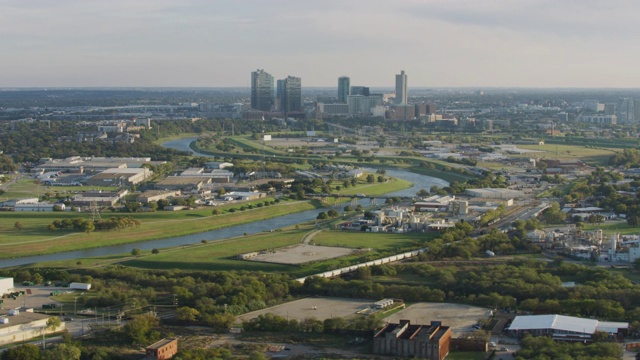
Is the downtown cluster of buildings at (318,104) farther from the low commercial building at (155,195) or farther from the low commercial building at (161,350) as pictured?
the low commercial building at (161,350)

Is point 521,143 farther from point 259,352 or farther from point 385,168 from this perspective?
Answer: point 259,352

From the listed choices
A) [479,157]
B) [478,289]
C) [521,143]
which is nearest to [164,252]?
[478,289]

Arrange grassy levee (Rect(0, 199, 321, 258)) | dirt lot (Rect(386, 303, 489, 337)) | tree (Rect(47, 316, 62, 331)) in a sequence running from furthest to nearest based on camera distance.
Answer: grassy levee (Rect(0, 199, 321, 258)) → dirt lot (Rect(386, 303, 489, 337)) → tree (Rect(47, 316, 62, 331))

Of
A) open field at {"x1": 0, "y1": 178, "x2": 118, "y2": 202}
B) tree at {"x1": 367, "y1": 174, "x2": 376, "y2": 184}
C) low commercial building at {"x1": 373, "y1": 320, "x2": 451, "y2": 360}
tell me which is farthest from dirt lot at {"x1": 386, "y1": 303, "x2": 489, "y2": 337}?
tree at {"x1": 367, "y1": 174, "x2": 376, "y2": 184}

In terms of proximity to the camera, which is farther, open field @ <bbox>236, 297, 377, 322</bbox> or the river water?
the river water

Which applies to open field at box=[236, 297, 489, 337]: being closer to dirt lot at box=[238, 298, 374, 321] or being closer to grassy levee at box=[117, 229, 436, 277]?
dirt lot at box=[238, 298, 374, 321]
